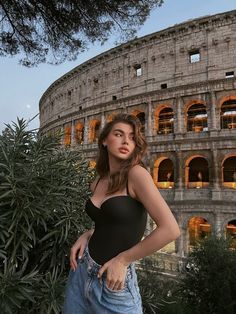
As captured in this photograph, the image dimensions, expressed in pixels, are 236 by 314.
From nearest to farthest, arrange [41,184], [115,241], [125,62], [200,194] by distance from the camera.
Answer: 1. [115,241]
2. [41,184]
3. [200,194]
4. [125,62]

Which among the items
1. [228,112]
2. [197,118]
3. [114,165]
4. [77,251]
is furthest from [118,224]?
[228,112]

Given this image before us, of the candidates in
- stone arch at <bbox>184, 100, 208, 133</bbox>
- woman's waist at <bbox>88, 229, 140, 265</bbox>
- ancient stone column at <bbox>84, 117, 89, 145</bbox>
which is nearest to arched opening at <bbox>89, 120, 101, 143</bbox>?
ancient stone column at <bbox>84, 117, 89, 145</bbox>

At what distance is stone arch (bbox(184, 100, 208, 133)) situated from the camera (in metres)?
21.9

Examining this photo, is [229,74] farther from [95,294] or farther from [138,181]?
[95,294]

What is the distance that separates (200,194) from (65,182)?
55.9 ft

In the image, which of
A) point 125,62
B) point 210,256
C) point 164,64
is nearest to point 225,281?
point 210,256

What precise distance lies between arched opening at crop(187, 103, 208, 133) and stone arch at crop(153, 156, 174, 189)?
3085 mm

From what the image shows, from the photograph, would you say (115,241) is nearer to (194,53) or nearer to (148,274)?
(148,274)

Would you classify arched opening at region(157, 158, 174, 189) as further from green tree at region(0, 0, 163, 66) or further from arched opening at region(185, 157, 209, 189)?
green tree at region(0, 0, 163, 66)

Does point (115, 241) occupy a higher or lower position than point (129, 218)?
lower

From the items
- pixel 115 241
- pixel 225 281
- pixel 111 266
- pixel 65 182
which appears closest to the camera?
pixel 111 266

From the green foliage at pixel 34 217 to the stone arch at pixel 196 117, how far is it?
60.5 ft

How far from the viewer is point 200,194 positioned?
20172 mm

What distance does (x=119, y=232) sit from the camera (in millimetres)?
1836
